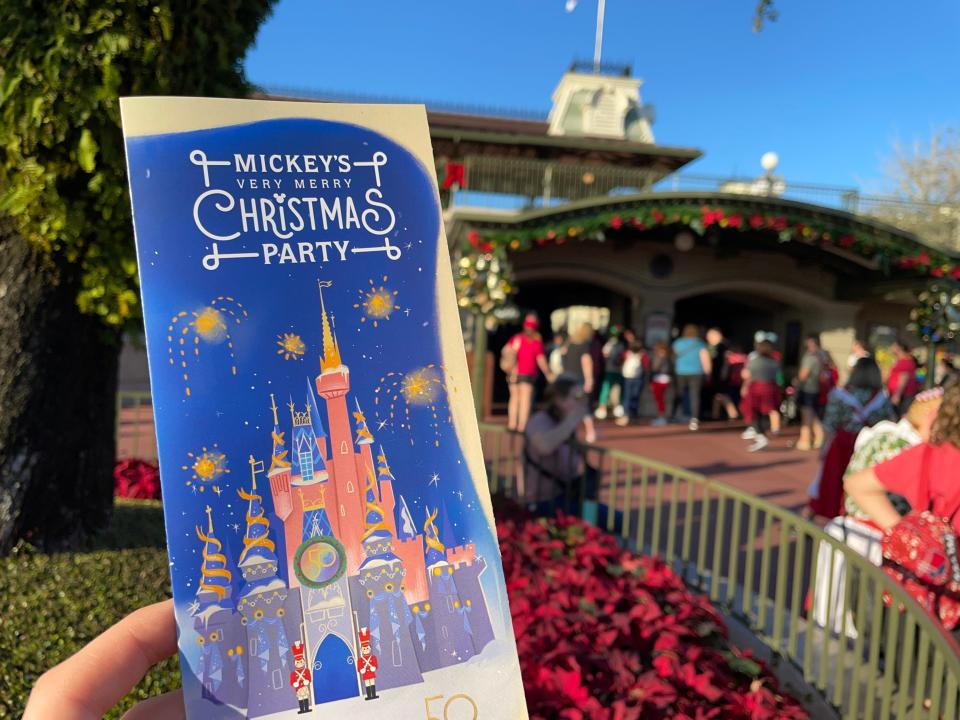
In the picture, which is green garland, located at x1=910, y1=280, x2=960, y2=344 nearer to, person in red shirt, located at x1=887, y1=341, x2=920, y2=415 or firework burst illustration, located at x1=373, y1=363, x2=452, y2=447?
person in red shirt, located at x1=887, y1=341, x2=920, y2=415

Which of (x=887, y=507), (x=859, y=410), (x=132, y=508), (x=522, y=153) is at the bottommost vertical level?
(x=132, y=508)

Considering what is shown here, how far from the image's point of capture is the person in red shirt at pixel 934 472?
292 cm

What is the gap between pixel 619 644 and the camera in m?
2.72

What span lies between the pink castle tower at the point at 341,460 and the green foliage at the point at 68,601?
1494 millimetres

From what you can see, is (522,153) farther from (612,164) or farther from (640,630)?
(640,630)

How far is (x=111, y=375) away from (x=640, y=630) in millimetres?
2566

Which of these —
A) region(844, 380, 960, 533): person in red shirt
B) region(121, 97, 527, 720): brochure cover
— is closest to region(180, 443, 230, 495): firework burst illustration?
region(121, 97, 527, 720): brochure cover

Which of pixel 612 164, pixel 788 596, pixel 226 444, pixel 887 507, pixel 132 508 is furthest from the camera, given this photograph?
pixel 612 164

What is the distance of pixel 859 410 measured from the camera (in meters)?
5.29

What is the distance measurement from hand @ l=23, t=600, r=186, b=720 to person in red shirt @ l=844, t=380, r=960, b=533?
3.13 meters

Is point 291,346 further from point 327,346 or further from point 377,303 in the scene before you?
point 377,303

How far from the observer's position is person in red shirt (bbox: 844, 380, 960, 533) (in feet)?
9.57

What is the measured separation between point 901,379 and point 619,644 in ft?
30.1

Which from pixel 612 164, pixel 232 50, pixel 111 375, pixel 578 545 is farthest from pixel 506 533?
pixel 612 164
